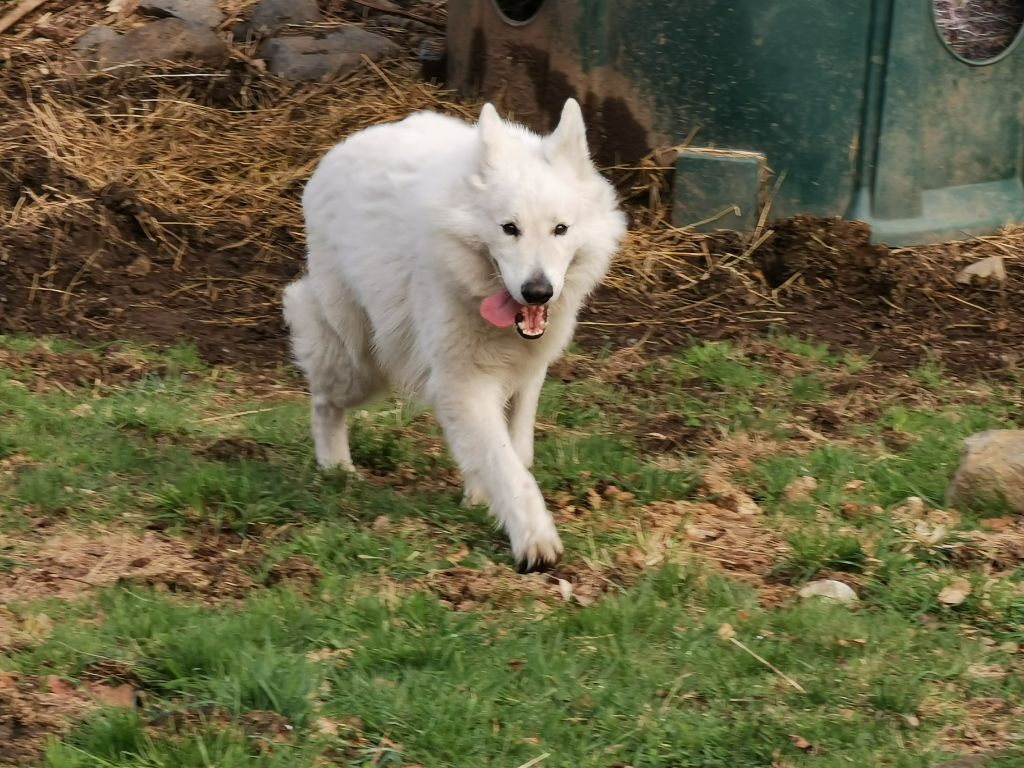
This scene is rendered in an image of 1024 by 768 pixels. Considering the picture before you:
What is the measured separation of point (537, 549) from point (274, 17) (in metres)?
7.92

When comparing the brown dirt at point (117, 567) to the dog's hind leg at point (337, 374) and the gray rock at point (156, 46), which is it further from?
the gray rock at point (156, 46)

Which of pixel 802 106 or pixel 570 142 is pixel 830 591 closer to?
pixel 570 142

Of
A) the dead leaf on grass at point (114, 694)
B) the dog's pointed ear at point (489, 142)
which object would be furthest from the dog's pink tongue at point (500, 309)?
the dead leaf on grass at point (114, 694)

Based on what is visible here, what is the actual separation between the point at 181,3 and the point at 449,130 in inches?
255

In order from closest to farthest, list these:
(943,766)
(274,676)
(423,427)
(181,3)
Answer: (943,766) < (274,676) < (423,427) < (181,3)

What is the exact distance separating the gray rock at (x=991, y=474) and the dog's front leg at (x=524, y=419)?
171cm

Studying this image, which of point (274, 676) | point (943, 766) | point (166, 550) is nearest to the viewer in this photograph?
point (943, 766)

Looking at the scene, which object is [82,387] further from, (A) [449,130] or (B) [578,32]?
(B) [578,32]

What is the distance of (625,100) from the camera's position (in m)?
9.15

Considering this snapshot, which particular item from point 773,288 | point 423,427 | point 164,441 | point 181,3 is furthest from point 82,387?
point 181,3

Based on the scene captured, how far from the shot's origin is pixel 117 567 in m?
5.00

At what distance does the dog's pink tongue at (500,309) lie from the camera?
17.7ft

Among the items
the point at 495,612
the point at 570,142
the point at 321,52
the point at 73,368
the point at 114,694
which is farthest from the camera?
the point at 321,52

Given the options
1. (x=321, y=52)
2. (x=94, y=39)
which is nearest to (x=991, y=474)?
(x=321, y=52)
